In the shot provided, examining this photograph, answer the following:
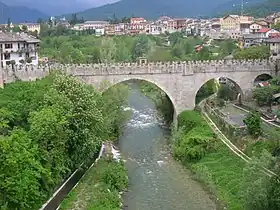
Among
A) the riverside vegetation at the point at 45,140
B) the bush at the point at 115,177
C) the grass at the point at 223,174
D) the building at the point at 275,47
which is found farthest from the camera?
the building at the point at 275,47

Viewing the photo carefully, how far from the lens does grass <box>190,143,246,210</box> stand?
25281 mm

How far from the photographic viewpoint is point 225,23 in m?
129

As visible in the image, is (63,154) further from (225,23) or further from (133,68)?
(225,23)

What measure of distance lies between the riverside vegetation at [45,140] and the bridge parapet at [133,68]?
4790mm

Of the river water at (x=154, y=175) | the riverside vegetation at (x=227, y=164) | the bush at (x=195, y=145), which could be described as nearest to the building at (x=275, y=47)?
the riverside vegetation at (x=227, y=164)

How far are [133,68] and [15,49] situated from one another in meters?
11.0

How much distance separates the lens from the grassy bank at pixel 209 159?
2603 cm

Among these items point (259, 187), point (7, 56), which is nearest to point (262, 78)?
point (7, 56)

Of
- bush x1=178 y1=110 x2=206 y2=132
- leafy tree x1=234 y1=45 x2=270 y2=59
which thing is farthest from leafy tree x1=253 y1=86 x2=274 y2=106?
leafy tree x1=234 y1=45 x2=270 y2=59

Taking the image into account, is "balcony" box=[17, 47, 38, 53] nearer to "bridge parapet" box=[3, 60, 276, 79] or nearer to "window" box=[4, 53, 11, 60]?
"window" box=[4, 53, 11, 60]

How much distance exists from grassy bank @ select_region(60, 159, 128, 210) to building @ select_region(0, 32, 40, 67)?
15.9 metres

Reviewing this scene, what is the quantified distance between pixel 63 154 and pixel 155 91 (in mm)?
34527

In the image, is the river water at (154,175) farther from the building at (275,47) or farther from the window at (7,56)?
the building at (275,47)

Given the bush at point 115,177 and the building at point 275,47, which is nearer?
the bush at point 115,177
